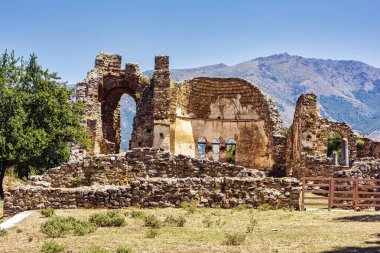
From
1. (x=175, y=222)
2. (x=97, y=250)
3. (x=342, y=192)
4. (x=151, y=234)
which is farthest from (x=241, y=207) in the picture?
(x=97, y=250)

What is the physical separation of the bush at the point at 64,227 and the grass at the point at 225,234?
0.16 meters

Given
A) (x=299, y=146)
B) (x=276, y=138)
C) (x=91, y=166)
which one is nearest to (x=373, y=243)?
(x=91, y=166)

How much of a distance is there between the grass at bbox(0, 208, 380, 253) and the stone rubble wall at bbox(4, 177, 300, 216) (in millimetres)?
906

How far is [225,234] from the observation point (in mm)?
12883

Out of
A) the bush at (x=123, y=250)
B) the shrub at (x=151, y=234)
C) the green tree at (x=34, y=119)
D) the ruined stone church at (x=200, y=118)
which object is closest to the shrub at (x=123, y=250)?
the bush at (x=123, y=250)

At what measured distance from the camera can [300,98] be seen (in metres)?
33.6

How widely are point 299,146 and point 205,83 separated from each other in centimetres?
986

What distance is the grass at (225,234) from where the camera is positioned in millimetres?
11492

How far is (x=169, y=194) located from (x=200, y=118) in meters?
21.4

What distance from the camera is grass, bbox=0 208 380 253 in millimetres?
11492

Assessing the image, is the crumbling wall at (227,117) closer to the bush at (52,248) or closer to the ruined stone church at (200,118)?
the ruined stone church at (200,118)

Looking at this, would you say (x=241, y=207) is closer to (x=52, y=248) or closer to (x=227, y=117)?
(x=52, y=248)

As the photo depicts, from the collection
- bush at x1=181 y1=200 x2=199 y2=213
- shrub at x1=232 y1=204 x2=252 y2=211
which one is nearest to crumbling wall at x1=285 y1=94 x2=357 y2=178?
shrub at x1=232 y1=204 x2=252 y2=211

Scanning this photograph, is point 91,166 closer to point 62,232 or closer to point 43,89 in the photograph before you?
point 62,232
